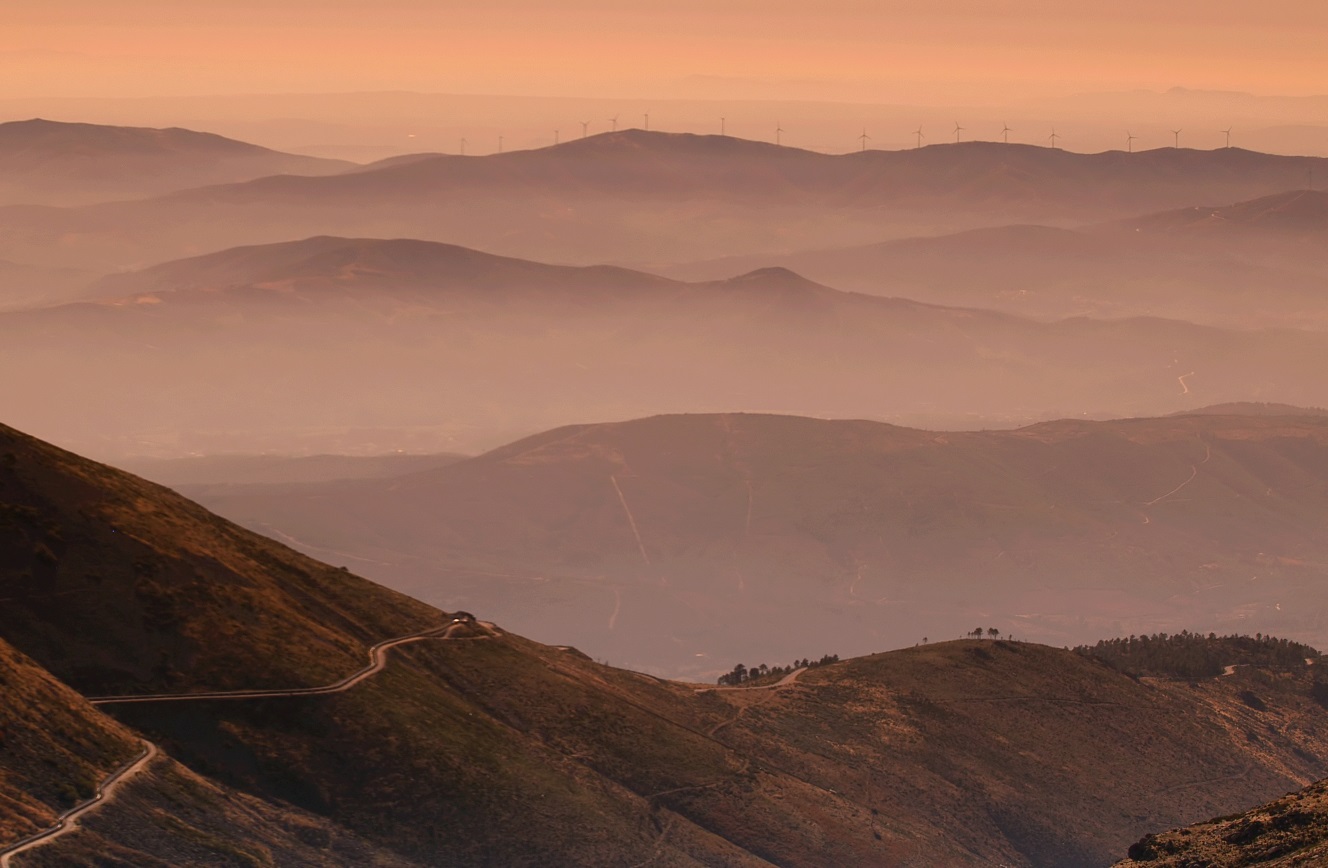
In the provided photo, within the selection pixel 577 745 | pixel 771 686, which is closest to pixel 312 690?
pixel 577 745

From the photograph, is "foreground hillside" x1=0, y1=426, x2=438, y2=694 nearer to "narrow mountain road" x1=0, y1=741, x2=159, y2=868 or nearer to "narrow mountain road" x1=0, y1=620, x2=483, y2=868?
"narrow mountain road" x1=0, y1=620, x2=483, y2=868

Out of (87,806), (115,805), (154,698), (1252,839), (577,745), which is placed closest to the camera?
(1252,839)

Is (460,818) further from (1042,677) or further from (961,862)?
(1042,677)

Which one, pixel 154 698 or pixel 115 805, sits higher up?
pixel 154 698

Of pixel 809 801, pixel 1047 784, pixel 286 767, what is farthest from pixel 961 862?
pixel 286 767

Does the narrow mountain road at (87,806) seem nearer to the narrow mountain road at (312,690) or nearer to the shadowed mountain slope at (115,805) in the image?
the shadowed mountain slope at (115,805)

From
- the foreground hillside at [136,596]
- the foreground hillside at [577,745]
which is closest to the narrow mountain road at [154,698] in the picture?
the foreground hillside at [577,745]

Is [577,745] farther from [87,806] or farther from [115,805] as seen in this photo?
[87,806]
